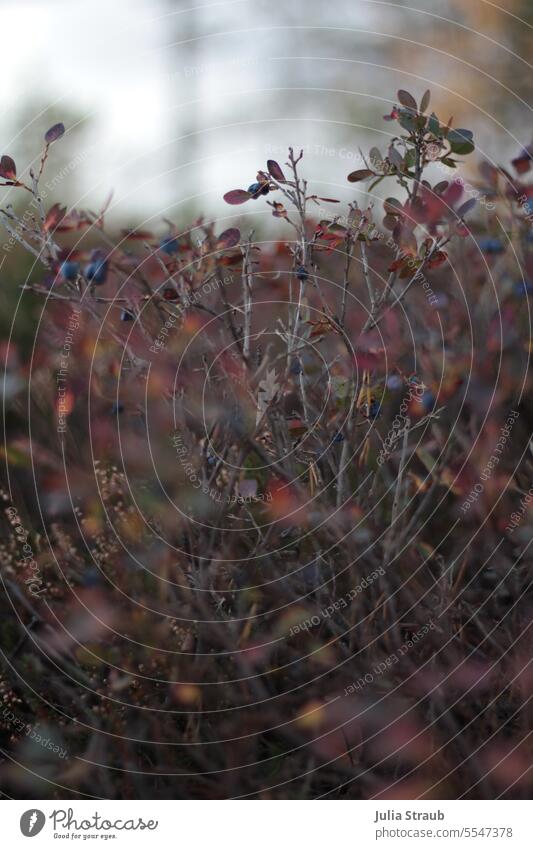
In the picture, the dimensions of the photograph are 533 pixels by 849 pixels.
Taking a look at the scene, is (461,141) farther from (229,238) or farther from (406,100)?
(229,238)

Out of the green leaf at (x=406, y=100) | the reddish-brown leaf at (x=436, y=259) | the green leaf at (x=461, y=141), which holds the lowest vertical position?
the reddish-brown leaf at (x=436, y=259)

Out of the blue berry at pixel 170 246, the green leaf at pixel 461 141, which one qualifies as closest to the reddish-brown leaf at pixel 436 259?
the green leaf at pixel 461 141

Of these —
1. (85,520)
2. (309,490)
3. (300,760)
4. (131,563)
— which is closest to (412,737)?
(300,760)

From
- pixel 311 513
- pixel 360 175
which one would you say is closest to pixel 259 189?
pixel 360 175

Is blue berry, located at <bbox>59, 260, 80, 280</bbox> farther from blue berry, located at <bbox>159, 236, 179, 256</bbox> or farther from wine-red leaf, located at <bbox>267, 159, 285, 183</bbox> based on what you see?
wine-red leaf, located at <bbox>267, 159, 285, 183</bbox>

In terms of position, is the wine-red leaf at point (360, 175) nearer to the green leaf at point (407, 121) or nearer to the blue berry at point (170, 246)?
the green leaf at point (407, 121)
